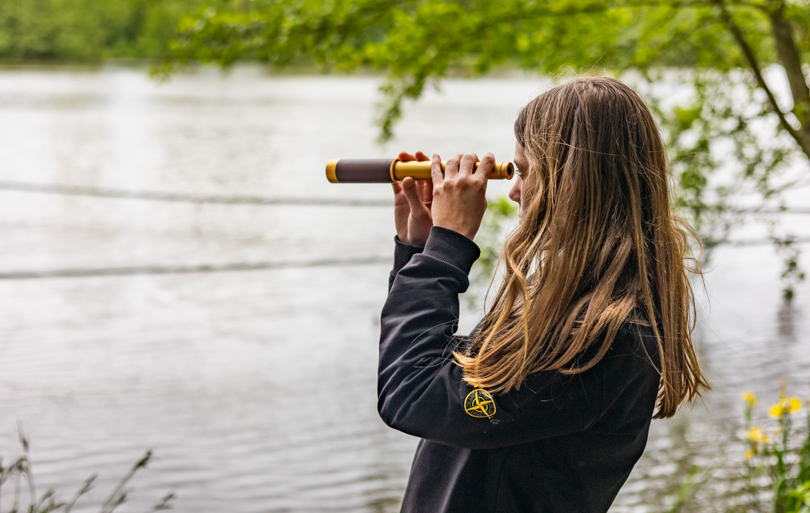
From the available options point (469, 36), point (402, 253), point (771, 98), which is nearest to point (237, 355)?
point (469, 36)

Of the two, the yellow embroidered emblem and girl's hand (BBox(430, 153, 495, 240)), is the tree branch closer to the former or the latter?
girl's hand (BBox(430, 153, 495, 240))

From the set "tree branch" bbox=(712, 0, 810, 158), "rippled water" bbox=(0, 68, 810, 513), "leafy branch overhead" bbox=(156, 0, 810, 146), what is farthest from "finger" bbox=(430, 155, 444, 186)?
"leafy branch overhead" bbox=(156, 0, 810, 146)

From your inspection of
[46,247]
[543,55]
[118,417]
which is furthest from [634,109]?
[46,247]

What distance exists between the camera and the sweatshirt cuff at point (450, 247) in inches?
48.6

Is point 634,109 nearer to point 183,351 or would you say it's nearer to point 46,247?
point 183,351

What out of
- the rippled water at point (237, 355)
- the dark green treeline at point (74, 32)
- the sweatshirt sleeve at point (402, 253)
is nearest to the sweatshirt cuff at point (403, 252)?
the sweatshirt sleeve at point (402, 253)

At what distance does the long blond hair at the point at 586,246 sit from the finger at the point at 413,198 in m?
0.20

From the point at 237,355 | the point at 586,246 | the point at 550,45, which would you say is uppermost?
the point at 550,45

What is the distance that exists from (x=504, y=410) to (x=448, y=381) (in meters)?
0.09

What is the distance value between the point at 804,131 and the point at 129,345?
515 cm

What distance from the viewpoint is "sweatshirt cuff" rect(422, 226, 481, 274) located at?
124cm

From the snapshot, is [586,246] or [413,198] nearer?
[586,246]

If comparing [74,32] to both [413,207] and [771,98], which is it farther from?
[413,207]

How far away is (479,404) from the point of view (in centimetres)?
115
